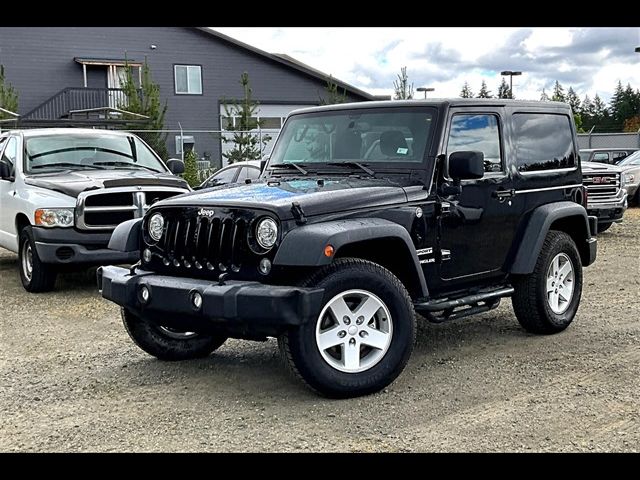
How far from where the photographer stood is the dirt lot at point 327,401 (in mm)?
4527

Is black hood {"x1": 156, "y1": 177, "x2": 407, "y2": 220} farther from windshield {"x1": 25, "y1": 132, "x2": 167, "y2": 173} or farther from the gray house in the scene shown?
the gray house

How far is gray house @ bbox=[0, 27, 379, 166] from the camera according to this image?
106 feet

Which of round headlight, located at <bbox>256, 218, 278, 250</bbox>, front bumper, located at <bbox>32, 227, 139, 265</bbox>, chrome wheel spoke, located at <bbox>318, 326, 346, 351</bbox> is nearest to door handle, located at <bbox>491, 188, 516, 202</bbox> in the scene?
chrome wheel spoke, located at <bbox>318, 326, 346, 351</bbox>

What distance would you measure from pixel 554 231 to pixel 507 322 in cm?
104

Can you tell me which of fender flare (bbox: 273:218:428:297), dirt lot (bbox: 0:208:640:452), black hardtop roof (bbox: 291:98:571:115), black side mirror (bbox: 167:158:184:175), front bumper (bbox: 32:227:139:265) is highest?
black hardtop roof (bbox: 291:98:571:115)

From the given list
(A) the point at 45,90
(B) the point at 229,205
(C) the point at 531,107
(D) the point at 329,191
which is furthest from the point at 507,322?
(A) the point at 45,90

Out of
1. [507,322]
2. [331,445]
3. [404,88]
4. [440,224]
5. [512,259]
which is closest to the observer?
[331,445]

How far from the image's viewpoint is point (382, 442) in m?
4.46

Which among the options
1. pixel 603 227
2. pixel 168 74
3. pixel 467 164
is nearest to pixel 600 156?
pixel 603 227

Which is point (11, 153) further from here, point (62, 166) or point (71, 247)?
point (71, 247)

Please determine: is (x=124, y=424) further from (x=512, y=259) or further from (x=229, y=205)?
(x=512, y=259)

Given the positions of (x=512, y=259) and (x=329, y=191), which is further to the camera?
(x=512, y=259)

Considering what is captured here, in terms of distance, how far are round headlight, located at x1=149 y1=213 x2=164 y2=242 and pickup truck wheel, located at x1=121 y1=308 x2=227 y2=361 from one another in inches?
28.4

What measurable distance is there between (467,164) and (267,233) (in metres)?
1.64
